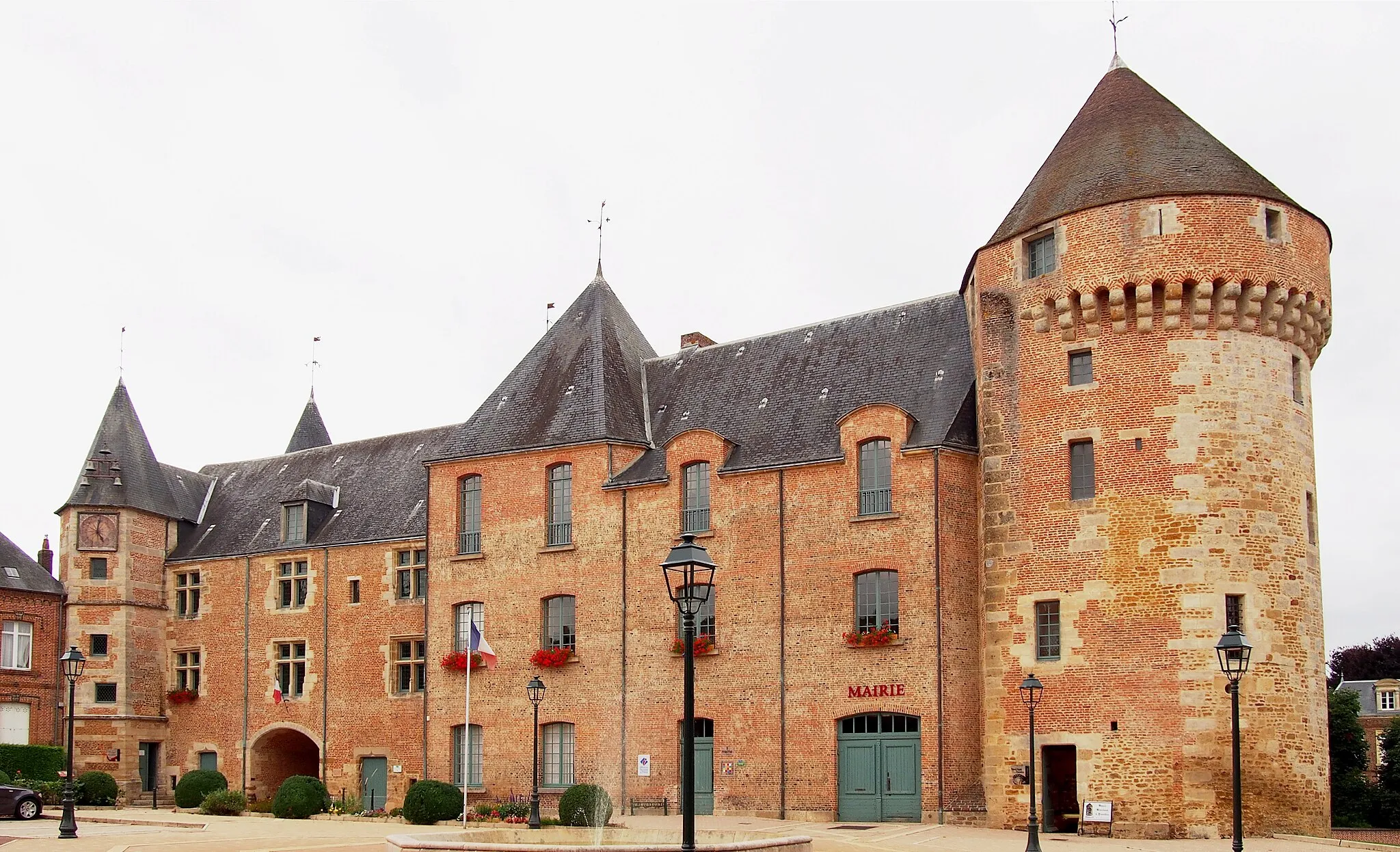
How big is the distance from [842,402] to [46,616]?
81.7ft

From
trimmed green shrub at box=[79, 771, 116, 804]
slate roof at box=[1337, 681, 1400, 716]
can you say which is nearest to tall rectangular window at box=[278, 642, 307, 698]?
trimmed green shrub at box=[79, 771, 116, 804]

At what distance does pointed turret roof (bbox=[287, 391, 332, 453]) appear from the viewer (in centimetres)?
5341

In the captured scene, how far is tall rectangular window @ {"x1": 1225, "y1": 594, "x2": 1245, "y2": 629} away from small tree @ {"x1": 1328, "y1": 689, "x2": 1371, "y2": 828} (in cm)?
2027

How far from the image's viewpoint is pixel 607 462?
3544 centimetres

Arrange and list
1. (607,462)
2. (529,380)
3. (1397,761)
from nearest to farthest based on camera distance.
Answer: (607,462) → (529,380) → (1397,761)

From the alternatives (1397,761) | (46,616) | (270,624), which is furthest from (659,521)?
(1397,761)

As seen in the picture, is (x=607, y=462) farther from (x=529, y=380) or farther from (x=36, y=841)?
(x=36, y=841)

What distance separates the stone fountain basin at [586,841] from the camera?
18234mm

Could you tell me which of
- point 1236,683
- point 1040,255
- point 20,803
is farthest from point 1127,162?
point 20,803

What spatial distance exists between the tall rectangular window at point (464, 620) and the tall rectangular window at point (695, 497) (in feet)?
20.0

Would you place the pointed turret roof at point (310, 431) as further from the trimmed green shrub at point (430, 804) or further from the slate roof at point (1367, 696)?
the slate roof at point (1367, 696)

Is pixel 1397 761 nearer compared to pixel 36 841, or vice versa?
pixel 36 841

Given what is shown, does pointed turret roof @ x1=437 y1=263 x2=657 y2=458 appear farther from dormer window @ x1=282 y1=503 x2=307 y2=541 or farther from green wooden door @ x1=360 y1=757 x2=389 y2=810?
green wooden door @ x1=360 y1=757 x2=389 y2=810

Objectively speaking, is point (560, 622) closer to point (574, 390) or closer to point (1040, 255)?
point (574, 390)
